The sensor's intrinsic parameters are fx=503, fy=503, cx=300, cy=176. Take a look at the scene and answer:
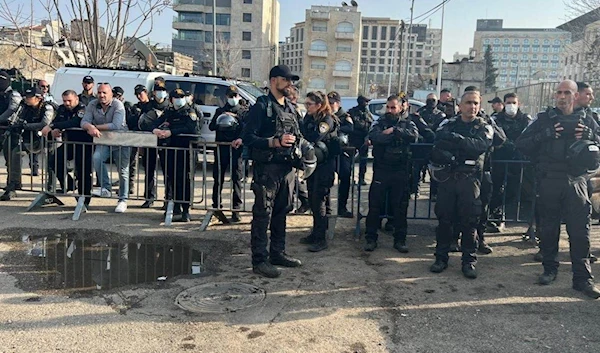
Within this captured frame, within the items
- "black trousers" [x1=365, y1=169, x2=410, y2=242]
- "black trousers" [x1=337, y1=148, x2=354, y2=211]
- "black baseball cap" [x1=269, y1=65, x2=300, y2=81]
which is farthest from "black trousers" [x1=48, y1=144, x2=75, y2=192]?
"black trousers" [x1=365, y1=169, x2=410, y2=242]

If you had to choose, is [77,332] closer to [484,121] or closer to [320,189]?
[320,189]

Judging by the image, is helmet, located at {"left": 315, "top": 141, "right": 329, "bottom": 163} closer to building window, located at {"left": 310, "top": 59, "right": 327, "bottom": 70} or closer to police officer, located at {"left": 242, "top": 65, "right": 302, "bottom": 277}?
police officer, located at {"left": 242, "top": 65, "right": 302, "bottom": 277}

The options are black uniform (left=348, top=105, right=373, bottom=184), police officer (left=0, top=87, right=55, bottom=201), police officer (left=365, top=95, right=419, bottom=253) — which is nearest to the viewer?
police officer (left=365, top=95, right=419, bottom=253)

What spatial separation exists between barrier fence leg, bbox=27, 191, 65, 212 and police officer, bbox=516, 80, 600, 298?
21.4 feet

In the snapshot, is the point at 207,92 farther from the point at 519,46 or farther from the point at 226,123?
A: the point at 519,46

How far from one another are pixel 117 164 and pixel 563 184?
5959 millimetres

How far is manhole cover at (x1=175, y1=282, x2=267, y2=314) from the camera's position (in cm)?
418

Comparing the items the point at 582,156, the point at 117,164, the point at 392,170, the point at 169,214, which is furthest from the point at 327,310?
the point at 117,164

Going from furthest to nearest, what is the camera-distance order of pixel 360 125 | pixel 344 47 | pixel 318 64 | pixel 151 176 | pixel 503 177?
pixel 318 64, pixel 344 47, pixel 360 125, pixel 151 176, pixel 503 177

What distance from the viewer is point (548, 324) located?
3984 millimetres

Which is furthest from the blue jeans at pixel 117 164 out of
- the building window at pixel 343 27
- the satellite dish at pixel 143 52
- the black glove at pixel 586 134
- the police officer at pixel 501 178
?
the building window at pixel 343 27

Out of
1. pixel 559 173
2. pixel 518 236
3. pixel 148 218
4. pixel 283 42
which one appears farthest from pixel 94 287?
pixel 283 42

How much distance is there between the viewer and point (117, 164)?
758 cm

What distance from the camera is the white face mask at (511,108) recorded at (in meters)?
7.36
